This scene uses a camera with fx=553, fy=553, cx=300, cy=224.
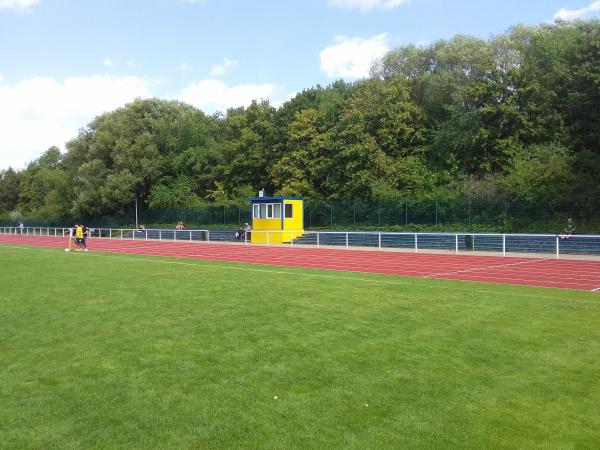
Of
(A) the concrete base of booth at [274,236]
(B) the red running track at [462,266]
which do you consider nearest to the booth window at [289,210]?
(A) the concrete base of booth at [274,236]

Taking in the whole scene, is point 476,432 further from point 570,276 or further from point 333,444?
point 570,276

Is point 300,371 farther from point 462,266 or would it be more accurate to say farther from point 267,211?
point 267,211

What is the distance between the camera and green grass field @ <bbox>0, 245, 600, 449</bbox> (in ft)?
15.6

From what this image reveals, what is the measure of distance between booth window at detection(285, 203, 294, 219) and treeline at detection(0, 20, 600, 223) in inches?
255

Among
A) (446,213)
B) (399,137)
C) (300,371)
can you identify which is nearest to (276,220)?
(446,213)

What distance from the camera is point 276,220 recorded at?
35.9m

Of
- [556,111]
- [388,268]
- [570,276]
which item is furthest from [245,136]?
[570,276]

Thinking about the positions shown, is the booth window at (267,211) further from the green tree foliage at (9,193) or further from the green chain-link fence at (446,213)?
the green tree foliage at (9,193)

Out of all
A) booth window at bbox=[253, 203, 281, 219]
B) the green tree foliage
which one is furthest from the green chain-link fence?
the green tree foliage

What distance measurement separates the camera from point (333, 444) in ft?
14.7

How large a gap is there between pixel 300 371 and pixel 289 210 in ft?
97.8

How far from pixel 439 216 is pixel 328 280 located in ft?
64.9

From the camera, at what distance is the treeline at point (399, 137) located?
1313 inches

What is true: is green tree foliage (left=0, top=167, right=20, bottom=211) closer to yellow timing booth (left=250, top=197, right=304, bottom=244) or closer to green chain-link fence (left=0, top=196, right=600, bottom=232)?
green chain-link fence (left=0, top=196, right=600, bottom=232)
